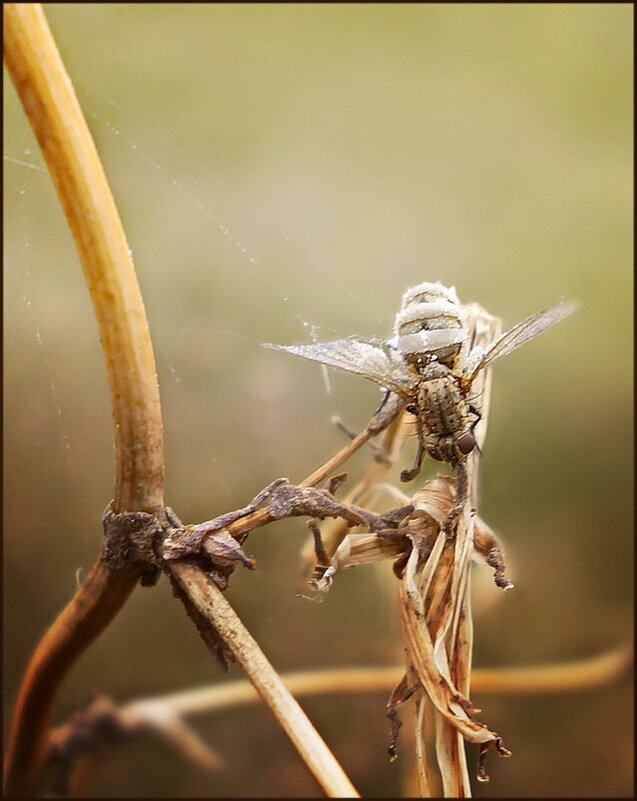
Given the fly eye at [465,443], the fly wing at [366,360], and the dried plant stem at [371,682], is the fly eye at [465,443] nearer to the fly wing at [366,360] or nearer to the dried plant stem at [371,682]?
the fly wing at [366,360]

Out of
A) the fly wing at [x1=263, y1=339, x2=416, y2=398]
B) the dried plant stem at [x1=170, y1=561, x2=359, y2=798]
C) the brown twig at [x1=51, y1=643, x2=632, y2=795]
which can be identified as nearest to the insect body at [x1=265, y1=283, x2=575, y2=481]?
the fly wing at [x1=263, y1=339, x2=416, y2=398]

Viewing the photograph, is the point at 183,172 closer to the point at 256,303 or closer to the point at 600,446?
the point at 256,303

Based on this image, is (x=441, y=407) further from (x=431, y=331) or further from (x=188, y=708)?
(x=188, y=708)

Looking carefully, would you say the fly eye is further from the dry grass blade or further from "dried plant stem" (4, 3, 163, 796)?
"dried plant stem" (4, 3, 163, 796)

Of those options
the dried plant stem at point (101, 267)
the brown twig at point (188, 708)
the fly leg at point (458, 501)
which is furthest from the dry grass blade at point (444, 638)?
the brown twig at point (188, 708)

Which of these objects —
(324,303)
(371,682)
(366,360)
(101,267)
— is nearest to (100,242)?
(101,267)

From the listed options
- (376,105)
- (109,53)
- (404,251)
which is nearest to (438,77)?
(376,105)
